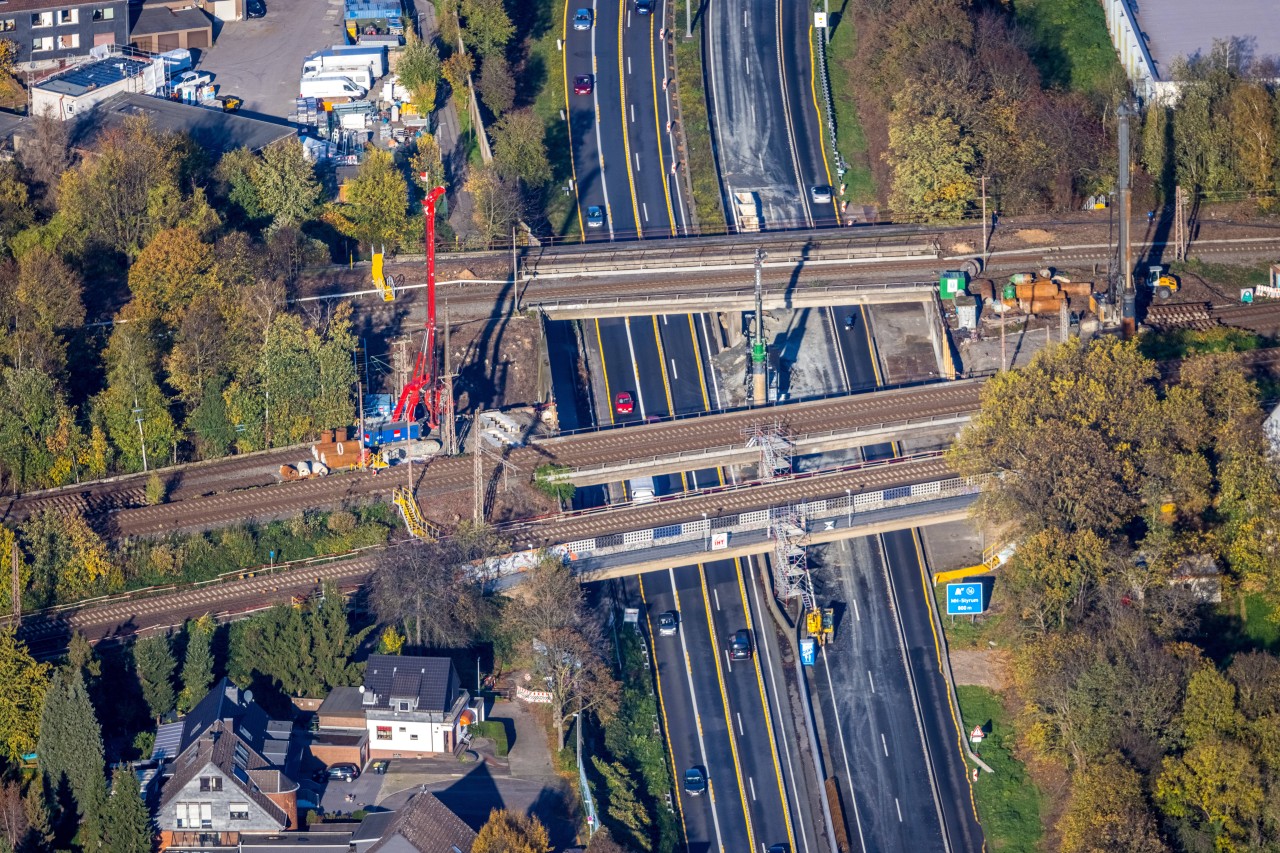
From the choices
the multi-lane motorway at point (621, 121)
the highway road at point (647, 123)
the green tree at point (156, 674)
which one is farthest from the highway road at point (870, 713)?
the green tree at point (156, 674)

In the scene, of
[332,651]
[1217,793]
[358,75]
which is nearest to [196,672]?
[332,651]

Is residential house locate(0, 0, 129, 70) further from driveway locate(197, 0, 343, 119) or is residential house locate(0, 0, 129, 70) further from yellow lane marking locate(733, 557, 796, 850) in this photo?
yellow lane marking locate(733, 557, 796, 850)

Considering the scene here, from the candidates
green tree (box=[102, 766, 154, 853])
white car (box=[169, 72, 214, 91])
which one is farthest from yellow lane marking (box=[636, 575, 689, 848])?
white car (box=[169, 72, 214, 91])

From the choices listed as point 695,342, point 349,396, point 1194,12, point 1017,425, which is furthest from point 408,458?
point 1194,12

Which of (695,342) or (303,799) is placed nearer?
(303,799)

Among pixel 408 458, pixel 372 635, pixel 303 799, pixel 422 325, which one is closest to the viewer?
pixel 303 799

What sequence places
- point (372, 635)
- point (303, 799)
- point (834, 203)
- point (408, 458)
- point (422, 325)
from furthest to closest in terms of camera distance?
1. point (834, 203)
2. point (422, 325)
3. point (408, 458)
4. point (372, 635)
5. point (303, 799)

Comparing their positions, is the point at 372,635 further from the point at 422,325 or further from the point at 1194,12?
the point at 1194,12
